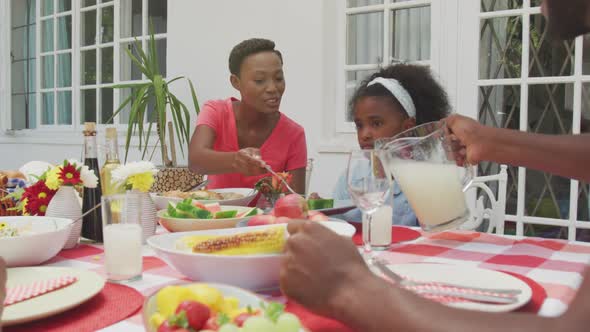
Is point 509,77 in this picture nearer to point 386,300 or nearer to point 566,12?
point 566,12

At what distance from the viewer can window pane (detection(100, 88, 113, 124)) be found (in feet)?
16.5

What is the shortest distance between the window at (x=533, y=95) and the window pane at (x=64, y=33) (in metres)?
3.99

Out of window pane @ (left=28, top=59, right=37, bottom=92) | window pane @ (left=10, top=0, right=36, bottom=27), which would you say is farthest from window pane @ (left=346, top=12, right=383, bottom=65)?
window pane @ (left=10, top=0, right=36, bottom=27)

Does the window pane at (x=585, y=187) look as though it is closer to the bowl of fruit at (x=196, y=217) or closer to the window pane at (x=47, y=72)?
the bowl of fruit at (x=196, y=217)

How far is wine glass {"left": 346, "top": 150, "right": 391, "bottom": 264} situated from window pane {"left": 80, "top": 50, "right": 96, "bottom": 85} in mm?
4595

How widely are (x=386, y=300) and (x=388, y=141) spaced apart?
63 centimetres

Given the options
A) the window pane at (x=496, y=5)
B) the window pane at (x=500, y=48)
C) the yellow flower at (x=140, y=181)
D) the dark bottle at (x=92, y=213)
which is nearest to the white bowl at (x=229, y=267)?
the yellow flower at (x=140, y=181)

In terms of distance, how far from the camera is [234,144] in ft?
8.23

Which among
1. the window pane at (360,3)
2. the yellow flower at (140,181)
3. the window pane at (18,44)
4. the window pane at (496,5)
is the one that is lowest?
the yellow flower at (140,181)

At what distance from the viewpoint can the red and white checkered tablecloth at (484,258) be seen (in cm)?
93

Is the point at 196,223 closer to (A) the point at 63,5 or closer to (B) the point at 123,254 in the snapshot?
(B) the point at 123,254

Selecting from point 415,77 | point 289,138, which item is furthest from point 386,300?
point 289,138

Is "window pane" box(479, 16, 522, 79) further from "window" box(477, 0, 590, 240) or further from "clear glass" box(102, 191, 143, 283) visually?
"clear glass" box(102, 191, 143, 283)

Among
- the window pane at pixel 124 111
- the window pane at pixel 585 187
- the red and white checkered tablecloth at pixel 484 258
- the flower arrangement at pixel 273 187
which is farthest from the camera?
the window pane at pixel 124 111
